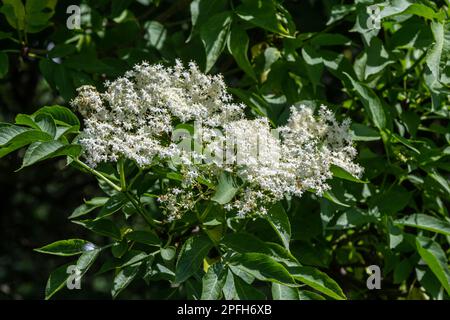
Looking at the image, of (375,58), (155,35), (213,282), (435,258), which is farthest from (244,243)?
(155,35)

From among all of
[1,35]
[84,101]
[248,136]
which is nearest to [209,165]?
[248,136]

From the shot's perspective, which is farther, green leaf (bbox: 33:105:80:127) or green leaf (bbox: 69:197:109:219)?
green leaf (bbox: 69:197:109:219)

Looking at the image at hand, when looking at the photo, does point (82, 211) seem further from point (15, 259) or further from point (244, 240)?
point (15, 259)

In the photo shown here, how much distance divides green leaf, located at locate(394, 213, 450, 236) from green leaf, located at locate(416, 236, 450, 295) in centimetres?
4

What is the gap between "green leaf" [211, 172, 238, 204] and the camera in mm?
1483

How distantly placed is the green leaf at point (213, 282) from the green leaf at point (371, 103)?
64 cm

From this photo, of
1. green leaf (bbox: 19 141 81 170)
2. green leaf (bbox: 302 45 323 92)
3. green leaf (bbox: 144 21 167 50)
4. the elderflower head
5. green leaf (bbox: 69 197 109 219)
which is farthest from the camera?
green leaf (bbox: 144 21 167 50)

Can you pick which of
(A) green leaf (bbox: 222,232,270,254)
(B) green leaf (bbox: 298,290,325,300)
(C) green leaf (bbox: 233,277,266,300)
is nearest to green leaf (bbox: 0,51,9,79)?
(A) green leaf (bbox: 222,232,270,254)

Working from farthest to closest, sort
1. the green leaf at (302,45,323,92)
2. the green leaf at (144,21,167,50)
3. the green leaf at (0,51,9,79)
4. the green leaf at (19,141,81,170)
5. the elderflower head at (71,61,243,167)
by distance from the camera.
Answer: the green leaf at (144,21,167,50), the green leaf at (0,51,9,79), the green leaf at (302,45,323,92), the elderflower head at (71,61,243,167), the green leaf at (19,141,81,170)

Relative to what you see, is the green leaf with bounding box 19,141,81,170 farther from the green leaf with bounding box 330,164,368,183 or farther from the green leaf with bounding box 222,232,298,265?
the green leaf with bounding box 330,164,368,183

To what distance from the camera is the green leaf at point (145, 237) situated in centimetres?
168

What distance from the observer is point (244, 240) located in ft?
5.44

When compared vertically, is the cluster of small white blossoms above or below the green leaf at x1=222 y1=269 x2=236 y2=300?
above

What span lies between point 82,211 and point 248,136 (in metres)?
0.59
